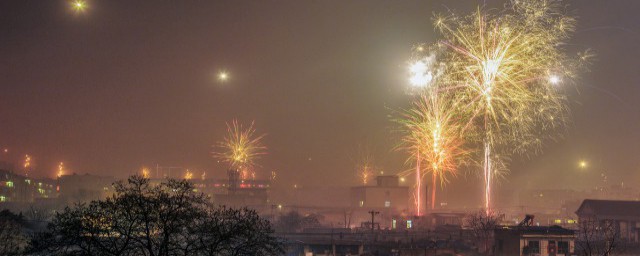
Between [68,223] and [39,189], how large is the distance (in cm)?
16252

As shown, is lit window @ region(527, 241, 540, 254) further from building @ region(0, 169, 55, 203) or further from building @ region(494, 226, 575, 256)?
building @ region(0, 169, 55, 203)

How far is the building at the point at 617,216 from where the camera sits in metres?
75.9

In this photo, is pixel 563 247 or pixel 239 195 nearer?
pixel 563 247

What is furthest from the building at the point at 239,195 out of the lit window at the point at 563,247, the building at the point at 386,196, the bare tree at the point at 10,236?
the lit window at the point at 563,247

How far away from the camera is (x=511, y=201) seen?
18212 centimetres

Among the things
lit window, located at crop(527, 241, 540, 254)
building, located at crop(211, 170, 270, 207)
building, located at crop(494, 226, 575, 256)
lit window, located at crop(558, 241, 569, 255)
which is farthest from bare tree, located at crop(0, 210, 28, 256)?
building, located at crop(211, 170, 270, 207)

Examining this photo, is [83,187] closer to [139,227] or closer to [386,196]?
[386,196]

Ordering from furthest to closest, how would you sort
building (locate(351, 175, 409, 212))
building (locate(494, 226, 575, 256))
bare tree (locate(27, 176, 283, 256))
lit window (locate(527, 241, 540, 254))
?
1. building (locate(351, 175, 409, 212))
2. lit window (locate(527, 241, 540, 254))
3. building (locate(494, 226, 575, 256))
4. bare tree (locate(27, 176, 283, 256))

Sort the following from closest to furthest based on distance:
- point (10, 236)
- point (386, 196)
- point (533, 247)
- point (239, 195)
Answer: point (10, 236) → point (533, 247) → point (386, 196) → point (239, 195)

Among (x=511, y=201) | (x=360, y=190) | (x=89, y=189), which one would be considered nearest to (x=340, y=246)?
(x=360, y=190)

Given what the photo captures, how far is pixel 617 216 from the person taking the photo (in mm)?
78625

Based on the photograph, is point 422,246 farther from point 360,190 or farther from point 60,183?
point 60,183

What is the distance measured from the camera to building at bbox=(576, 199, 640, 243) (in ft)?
249

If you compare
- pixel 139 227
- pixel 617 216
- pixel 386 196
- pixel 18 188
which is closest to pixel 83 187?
pixel 18 188
